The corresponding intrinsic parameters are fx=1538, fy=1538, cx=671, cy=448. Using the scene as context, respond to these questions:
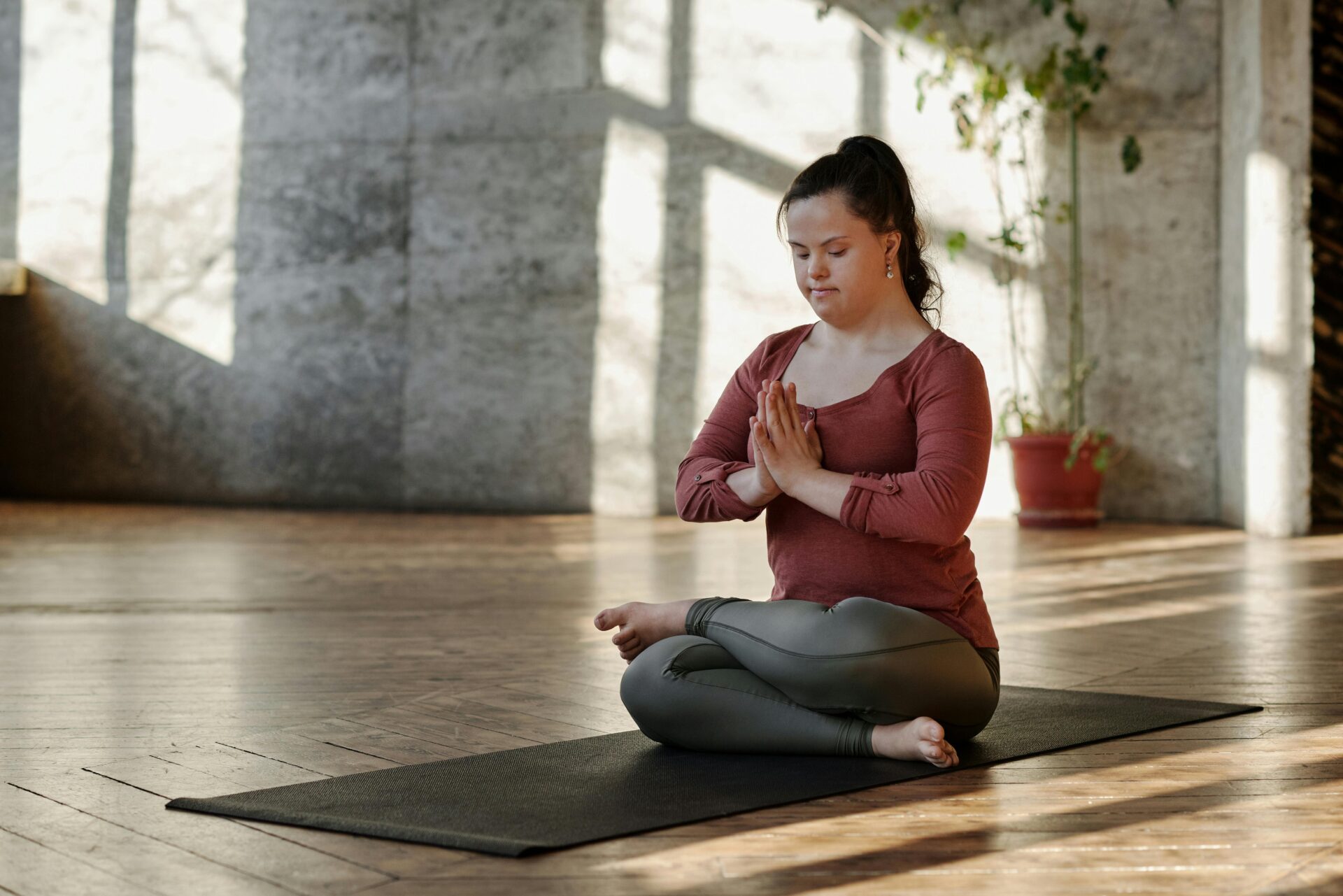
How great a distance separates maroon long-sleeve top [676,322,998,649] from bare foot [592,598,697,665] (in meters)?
0.15

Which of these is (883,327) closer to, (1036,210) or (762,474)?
(762,474)

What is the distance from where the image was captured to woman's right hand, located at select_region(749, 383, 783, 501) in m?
2.16

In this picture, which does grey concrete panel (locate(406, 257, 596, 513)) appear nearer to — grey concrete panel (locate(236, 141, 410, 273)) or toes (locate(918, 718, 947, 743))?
grey concrete panel (locate(236, 141, 410, 273))

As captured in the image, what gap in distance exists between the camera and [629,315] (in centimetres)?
771

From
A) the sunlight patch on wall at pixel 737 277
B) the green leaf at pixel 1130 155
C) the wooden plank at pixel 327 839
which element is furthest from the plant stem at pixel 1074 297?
the wooden plank at pixel 327 839

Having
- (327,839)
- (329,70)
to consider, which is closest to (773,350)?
(327,839)

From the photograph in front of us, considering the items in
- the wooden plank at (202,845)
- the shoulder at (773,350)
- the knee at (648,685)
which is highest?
the shoulder at (773,350)

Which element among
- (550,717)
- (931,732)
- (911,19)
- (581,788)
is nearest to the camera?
(581,788)

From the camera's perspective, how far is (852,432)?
221cm

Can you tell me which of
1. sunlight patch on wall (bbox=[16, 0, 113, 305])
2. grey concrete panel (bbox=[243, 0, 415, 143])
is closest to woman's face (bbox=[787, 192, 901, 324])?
grey concrete panel (bbox=[243, 0, 415, 143])

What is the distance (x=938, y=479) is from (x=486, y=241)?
605cm

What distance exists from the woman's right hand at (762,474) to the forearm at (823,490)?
36mm

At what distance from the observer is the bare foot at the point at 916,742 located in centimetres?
209

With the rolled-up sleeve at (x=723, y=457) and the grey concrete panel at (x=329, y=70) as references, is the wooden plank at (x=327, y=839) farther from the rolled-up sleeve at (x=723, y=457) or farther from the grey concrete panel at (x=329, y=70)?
the grey concrete panel at (x=329, y=70)
